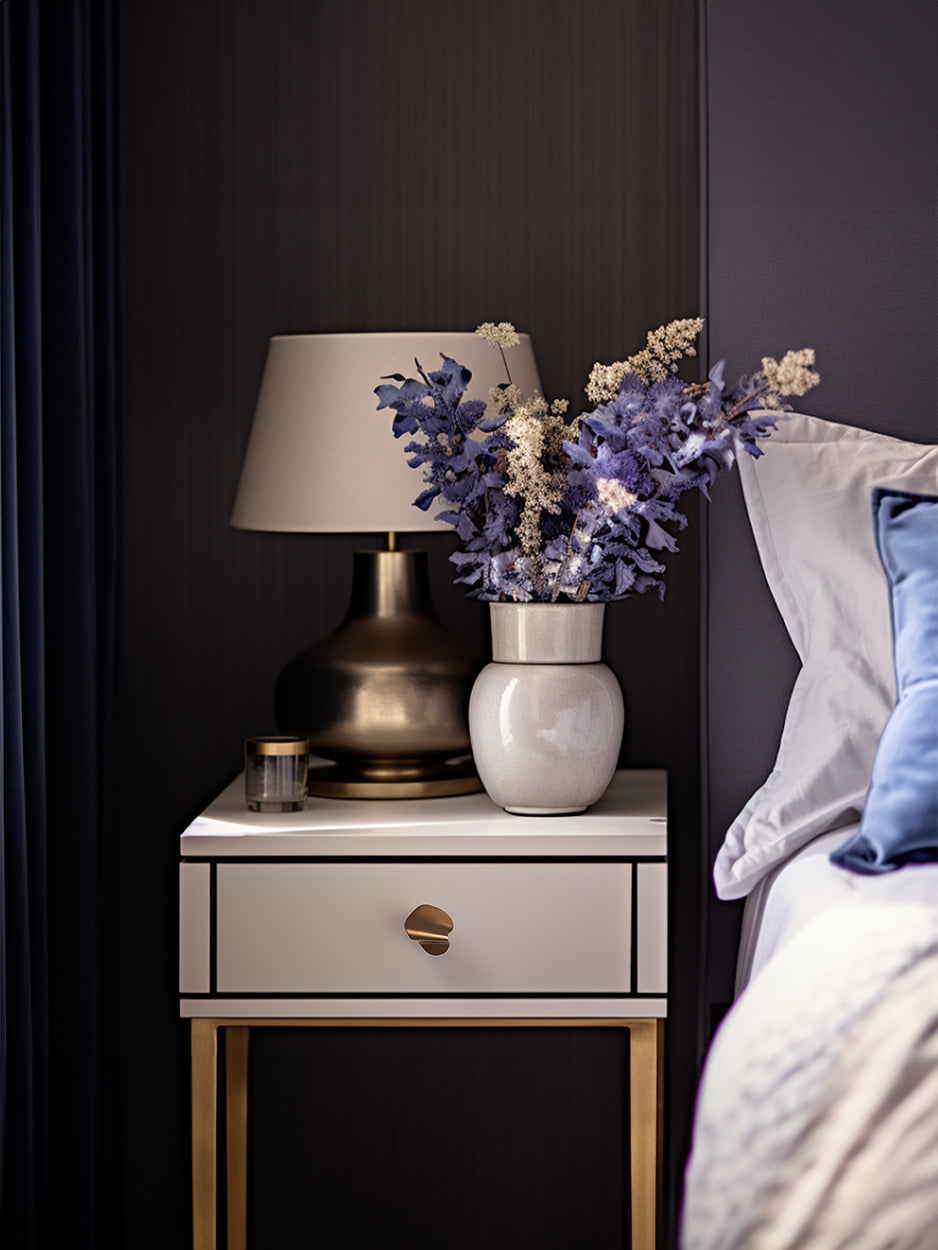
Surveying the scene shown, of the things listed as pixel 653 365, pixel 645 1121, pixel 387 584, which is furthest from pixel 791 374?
pixel 645 1121

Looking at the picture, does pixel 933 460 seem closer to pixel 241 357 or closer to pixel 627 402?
pixel 627 402

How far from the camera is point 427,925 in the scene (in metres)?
1.64

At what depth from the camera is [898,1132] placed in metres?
1.12

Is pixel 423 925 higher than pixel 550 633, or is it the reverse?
pixel 550 633

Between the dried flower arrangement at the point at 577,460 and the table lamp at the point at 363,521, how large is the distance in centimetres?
6

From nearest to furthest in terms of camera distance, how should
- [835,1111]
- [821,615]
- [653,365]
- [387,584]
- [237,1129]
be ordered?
[835,1111]
[653,365]
[821,615]
[387,584]
[237,1129]

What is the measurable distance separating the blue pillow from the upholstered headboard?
11.6 inches

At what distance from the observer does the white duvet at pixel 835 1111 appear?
1119mm

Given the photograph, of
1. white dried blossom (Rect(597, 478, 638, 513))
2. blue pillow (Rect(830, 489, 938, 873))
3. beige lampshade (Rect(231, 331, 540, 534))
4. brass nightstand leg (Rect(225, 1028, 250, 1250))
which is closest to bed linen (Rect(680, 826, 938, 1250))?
blue pillow (Rect(830, 489, 938, 873))

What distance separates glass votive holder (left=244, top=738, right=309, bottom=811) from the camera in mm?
1724

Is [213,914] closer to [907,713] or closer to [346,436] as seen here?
[346,436]

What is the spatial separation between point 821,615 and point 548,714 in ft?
1.20

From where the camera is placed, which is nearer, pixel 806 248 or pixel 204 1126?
pixel 204 1126

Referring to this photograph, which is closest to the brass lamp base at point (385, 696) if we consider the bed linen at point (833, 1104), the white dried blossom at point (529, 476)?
the white dried blossom at point (529, 476)
